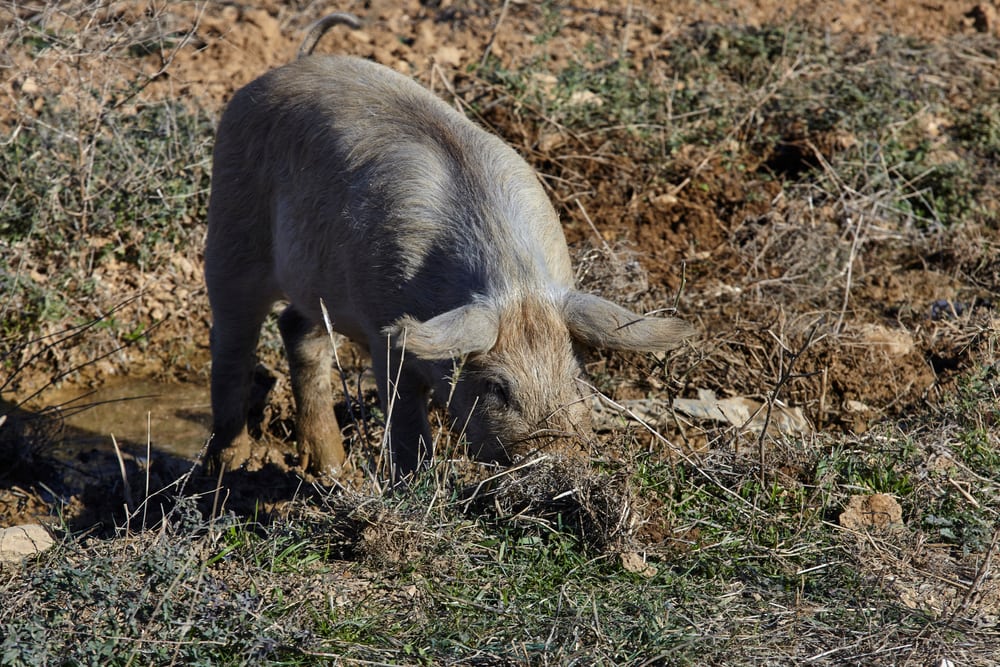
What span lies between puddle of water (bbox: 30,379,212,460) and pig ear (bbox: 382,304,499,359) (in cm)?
263

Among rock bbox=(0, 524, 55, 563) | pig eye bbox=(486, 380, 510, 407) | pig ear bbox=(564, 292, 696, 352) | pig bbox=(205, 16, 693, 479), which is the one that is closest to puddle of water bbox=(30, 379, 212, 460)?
pig bbox=(205, 16, 693, 479)

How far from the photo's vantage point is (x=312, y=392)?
6152 mm

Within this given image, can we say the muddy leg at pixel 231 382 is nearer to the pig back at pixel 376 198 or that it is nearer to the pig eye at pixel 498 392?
the pig back at pixel 376 198

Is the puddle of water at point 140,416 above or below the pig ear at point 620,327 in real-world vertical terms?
below

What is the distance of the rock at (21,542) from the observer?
439cm

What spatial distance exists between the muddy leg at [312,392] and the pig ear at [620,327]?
1994 mm

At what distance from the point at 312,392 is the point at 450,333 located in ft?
6.91

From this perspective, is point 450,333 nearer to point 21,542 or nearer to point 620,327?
point 620,327

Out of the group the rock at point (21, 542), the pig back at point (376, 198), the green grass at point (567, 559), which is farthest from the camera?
the pig back at point (376, 198)

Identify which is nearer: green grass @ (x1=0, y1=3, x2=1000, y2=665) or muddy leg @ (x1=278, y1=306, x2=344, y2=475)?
green grass @ (x1=0, y1=3, x2=1000, y2=665)

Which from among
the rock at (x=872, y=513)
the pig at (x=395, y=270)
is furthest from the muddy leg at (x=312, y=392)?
the rock at (x=872, y=513)

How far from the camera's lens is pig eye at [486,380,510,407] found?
457cm

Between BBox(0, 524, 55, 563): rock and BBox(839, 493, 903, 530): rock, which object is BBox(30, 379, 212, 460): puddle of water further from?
BBox(839, 493, 903, 530): rock

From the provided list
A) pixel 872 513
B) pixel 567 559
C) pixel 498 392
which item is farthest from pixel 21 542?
pixel 872 513
